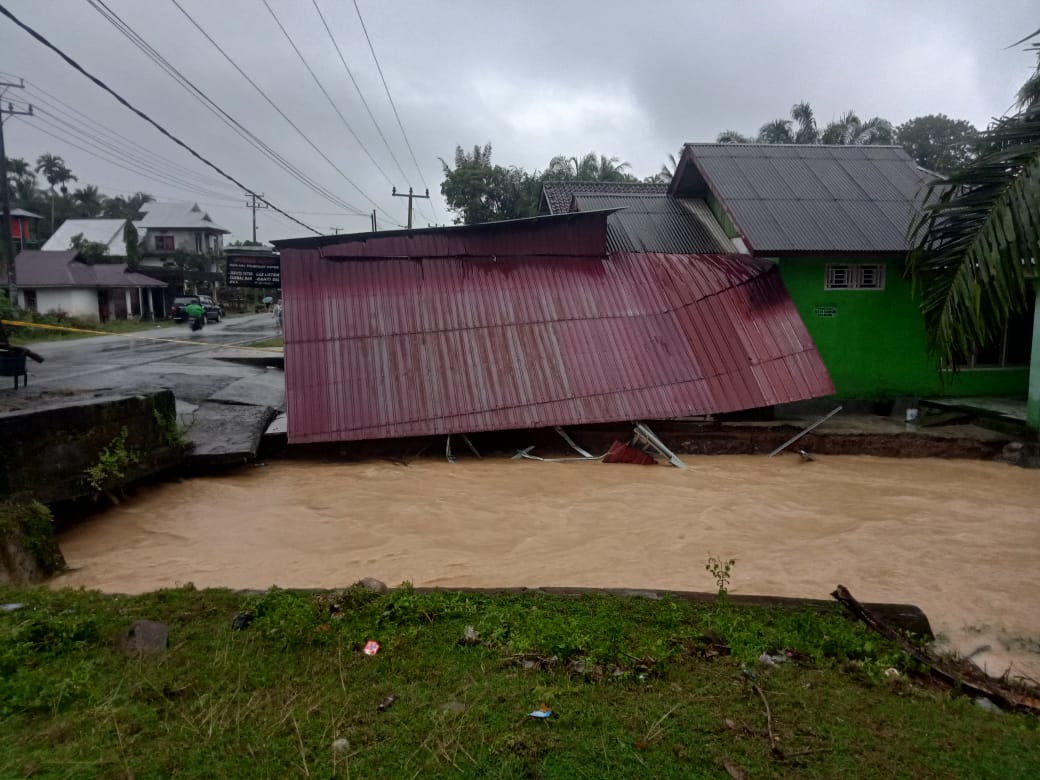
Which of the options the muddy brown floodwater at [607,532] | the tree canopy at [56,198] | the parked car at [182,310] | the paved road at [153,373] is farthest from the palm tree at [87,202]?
the muddy brown floodwater at [607,532]

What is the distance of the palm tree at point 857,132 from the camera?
36781 mm

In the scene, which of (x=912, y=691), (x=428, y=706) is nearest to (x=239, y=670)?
(x=428, y=706)

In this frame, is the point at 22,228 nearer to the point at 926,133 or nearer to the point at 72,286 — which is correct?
the point at 72,286

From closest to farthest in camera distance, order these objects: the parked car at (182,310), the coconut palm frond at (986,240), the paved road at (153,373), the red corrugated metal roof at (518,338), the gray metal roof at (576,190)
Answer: the coconut palm frond at (986,240) → the red corrugated metal roof at (518,338) → the paved road at (153,373) → the gray metal roof at (576,190) → the parked car at (182,310)

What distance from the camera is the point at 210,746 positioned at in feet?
10.2

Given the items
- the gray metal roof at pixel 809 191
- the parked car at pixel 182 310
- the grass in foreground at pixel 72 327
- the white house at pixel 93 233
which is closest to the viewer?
the gray metal roof at pixel 809 191

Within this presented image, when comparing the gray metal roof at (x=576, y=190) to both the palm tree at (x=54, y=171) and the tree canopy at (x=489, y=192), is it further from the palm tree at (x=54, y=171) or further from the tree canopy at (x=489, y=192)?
the palm tree at (x=54, y=171)

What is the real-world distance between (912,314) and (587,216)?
6940mm

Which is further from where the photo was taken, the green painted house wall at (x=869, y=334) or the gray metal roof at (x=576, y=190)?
the gray metal roof at (x=576, y=190)

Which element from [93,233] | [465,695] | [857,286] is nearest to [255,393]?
[465,695]

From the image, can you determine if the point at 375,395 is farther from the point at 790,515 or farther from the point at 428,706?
the point at 428,706

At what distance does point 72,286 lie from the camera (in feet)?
117

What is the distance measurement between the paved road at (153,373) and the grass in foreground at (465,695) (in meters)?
6.25

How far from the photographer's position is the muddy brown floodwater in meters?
6.36
